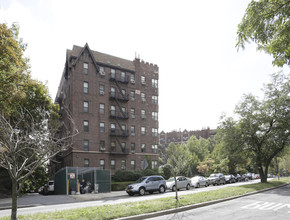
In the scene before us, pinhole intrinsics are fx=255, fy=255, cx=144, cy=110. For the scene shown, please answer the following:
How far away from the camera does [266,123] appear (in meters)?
30.5

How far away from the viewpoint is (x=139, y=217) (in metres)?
9.79

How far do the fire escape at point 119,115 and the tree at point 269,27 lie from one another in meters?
32.9

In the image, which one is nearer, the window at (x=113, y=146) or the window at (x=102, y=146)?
the window at (x=102, y=146)

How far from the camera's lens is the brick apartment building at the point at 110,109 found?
124ft

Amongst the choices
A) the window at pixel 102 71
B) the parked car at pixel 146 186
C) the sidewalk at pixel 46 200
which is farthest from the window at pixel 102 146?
the sidewalk at pixel 46 200

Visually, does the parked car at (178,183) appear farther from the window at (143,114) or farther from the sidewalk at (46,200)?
the window at (143,114)

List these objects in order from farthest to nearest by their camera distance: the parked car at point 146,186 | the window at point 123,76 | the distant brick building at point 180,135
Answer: the distant brick building at point 180,135, the window at point 123,76, the parked car at point 146,186

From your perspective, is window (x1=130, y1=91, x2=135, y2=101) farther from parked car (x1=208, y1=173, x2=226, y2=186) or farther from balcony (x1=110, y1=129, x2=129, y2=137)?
parked car (x1=208, y1=173, x2=226, y2=186)

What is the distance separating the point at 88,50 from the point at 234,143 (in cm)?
2537

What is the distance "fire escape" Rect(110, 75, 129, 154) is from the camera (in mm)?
40500

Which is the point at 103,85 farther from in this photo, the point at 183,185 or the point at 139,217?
the point at 139,217

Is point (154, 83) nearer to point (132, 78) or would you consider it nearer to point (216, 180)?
point (132, 78)

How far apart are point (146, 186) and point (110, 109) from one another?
20.4 metres

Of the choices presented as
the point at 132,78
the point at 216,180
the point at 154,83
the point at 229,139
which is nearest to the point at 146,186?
the point at 229,139
